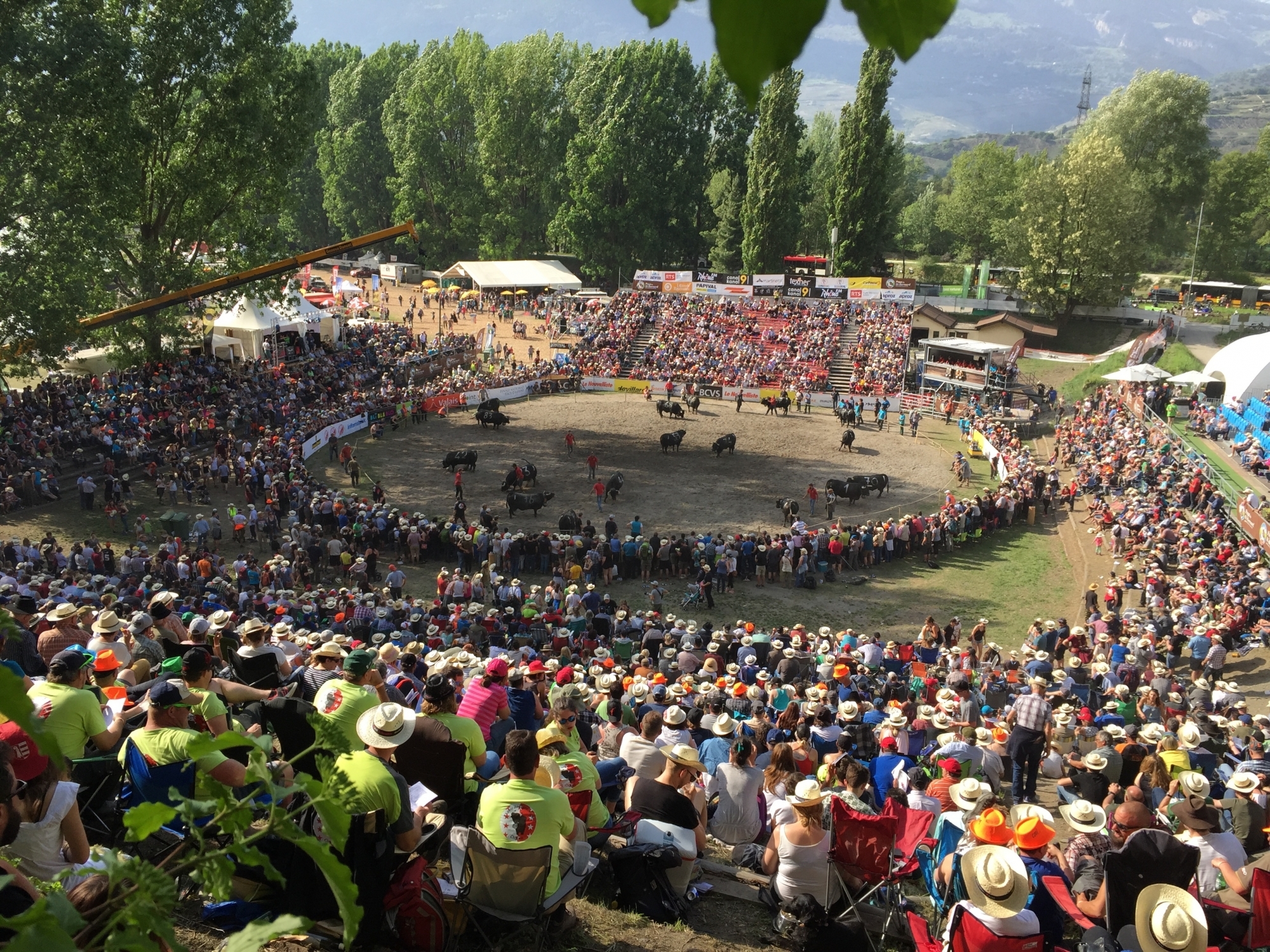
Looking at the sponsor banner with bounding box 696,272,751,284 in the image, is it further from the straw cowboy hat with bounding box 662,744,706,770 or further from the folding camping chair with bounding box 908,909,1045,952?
the folding camping chair with bounding box 908,909,1045,952

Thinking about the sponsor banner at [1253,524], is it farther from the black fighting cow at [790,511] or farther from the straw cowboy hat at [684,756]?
the straw cowboy hat at [684,756]

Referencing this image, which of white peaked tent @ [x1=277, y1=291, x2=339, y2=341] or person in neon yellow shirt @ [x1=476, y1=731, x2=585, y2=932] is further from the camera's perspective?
white peaked tent @ [x1=277, y1=291, x2=339, y2=341]

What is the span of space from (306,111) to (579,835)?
33682 millimetres

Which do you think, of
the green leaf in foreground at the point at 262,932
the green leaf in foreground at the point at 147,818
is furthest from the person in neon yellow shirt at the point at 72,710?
the green leaf in foreground at the point at 262,932

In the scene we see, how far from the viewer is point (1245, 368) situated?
34.7 meters

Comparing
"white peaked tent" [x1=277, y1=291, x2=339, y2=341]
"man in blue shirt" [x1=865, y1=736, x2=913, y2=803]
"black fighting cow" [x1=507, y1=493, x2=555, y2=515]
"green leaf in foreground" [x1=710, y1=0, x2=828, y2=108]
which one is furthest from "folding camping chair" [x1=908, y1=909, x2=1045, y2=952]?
"white peaked tent" [x1=277, y1=291, x2=339, y2=341]

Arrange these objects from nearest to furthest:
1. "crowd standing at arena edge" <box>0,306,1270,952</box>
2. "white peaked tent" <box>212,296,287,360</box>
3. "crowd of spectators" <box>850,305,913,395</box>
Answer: "crowd standing at arena edge" <box>0,306,1270,952</box>
"white peaked tent" <box>212,296,287,360</box>
"crowd of spectators" <box>850,305,913,395</box>

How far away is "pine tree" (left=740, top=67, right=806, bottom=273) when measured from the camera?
55031 millimetres

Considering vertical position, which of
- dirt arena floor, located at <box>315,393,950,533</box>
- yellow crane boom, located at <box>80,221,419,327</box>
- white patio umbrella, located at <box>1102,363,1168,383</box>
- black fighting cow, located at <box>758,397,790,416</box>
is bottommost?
dirt arena floor, located at <box>315,393,950,533</box>

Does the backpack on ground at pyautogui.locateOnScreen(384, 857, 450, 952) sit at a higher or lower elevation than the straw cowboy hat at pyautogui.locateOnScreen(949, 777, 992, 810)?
higher

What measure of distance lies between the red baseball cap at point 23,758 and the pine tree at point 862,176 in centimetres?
5413

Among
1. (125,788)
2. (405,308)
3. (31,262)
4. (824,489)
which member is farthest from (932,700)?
(405,308)

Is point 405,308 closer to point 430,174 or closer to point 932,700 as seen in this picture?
point 430,174

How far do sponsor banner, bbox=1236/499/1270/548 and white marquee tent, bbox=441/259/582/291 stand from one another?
148 ft
